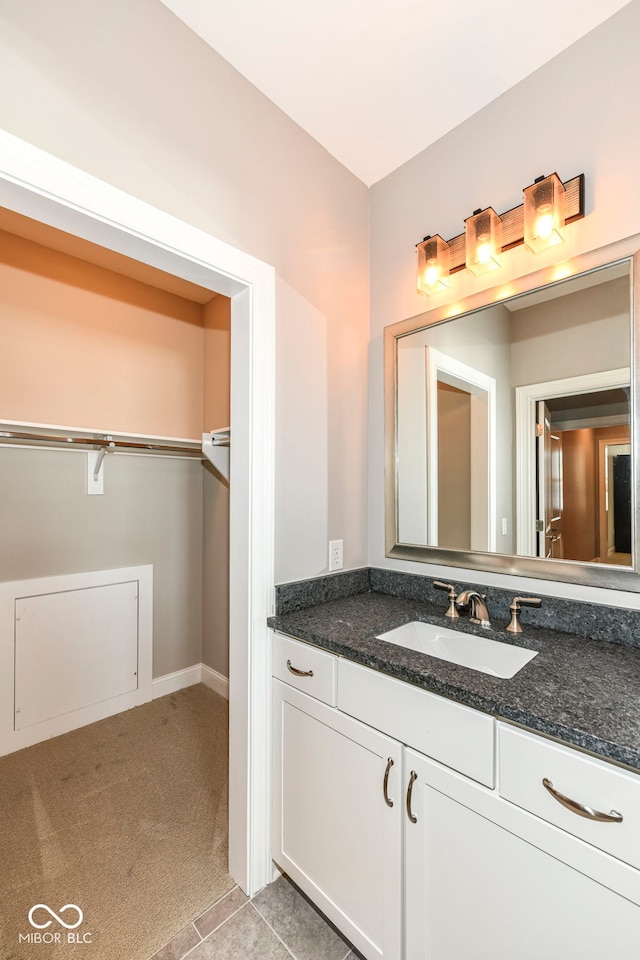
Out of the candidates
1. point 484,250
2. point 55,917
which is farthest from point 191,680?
point 484,250

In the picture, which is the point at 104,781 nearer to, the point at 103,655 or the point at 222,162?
the point at 103,655

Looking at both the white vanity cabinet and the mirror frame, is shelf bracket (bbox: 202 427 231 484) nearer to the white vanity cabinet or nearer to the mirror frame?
the mirror frame

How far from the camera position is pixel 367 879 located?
44.4 inches

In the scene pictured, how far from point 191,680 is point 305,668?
181 cm

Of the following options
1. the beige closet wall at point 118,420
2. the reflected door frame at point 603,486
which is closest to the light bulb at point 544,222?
the reflected door frame at point 603,486

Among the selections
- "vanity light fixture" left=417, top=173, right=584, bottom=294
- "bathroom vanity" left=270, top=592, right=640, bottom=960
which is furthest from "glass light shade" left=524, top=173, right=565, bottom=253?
"bathroom vanity" left=270, top=592, right=640, bottom=960

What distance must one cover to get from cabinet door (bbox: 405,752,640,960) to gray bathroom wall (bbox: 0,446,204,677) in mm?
2005

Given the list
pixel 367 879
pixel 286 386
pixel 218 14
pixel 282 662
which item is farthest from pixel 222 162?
pixel 367 879

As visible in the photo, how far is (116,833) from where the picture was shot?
1.62 meters

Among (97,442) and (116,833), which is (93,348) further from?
(116,833)

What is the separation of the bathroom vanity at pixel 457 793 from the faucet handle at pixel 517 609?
57 mm

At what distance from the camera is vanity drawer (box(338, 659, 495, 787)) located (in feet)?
2.98

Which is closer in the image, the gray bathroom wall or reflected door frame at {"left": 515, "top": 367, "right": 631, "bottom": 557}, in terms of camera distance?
reflected door frame at {"left": 515, "top": 367, "right": 631, "bottom": 557}

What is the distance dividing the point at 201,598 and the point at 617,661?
238 cm
